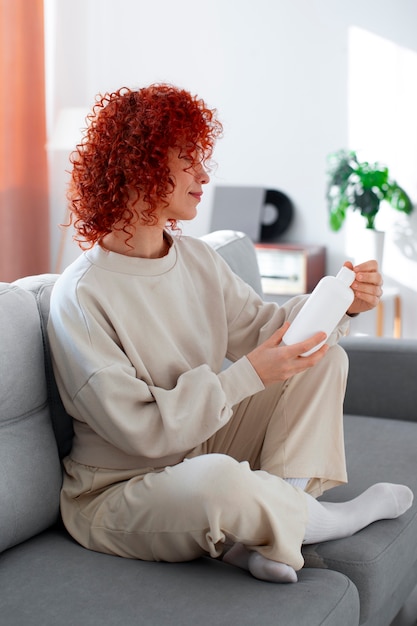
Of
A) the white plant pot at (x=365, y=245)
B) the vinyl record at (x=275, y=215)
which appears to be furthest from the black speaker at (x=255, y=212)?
the white plant pot at (x=365, y=245)

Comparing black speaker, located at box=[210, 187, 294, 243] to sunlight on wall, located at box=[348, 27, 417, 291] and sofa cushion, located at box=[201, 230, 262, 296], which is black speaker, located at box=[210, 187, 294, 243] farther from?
sofa cushion, located at box=[201, 230, 262, 296]

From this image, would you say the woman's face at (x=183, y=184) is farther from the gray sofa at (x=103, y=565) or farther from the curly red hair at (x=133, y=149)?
the gray sofa at (x=103, y=565)

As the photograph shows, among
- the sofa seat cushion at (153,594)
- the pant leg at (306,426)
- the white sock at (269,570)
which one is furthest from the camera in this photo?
the pant leg at (306,426)

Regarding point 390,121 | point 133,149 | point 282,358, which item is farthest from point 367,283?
point 390,121

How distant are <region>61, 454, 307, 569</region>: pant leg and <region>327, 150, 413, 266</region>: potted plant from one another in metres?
2.28

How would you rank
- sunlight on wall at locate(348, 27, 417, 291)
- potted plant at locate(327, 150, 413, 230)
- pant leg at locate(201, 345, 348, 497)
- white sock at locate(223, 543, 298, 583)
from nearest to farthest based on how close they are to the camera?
white sock at locate(223, 543, 298, 583) → pant leg at locate(201, 345, 348, 497) → potted plant at locate(327, 150, 413, 230) → sunlight on wall at locate(348, 27, 417, 291)

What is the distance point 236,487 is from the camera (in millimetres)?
1390

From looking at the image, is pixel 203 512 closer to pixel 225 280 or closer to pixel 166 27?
pixel 225 280

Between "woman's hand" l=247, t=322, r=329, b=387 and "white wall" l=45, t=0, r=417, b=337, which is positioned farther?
"white wall" l=45, t=0, r=417, b=337

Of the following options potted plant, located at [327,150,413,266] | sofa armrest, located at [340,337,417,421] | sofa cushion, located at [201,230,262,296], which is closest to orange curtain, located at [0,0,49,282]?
potted plant, located at [327,150,413,266]

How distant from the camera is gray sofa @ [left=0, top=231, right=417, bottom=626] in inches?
50.3

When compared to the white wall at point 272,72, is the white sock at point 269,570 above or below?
below

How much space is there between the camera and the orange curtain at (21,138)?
4121mm

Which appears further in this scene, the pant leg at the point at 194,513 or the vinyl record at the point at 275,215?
the vinyl record at the point at 275,215
